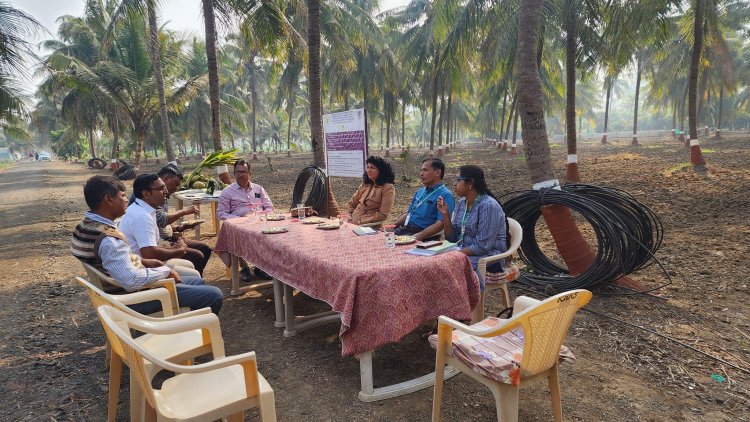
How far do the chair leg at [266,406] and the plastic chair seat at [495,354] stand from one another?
3.01 ft

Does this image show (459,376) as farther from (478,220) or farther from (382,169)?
(382,169)

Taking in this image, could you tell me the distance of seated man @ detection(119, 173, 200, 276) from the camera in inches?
133

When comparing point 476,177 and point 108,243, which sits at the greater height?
point 476,177

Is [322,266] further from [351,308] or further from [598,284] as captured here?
[598,284]

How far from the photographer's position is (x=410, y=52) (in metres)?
20.0

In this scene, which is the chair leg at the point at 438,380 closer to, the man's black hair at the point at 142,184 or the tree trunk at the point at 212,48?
the man's black hair at the point at 142,184

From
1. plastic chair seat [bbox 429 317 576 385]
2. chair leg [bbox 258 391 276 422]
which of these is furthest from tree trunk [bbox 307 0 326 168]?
chair leg [bbox 258 391 276 422]

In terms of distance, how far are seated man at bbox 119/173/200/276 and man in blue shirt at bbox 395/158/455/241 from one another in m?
2.16

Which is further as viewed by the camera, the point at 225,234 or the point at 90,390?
the point at 225,234

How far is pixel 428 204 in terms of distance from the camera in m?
4.25

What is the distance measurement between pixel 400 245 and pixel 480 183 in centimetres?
92

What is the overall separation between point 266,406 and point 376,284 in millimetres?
893

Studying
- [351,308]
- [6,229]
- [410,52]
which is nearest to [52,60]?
[6,229]

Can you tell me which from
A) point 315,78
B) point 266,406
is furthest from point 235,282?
point 315,78
